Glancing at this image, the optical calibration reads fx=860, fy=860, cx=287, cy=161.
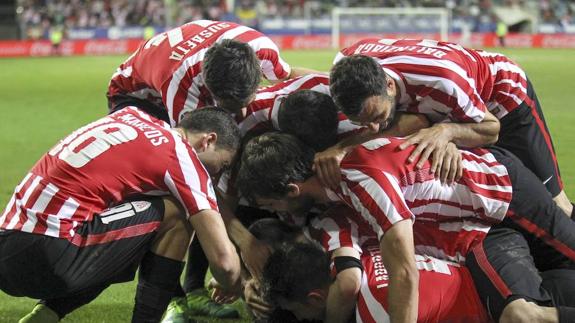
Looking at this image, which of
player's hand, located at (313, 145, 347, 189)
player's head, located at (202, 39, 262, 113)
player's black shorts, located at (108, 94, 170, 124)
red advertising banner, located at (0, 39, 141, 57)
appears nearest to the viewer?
player's hand, located at (313, 145, 347, 189)

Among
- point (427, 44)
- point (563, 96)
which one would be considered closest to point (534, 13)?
point (563, 96)

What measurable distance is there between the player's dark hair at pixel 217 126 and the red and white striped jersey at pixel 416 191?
1.78 feet

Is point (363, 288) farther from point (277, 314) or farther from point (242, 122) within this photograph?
point (242, 122)

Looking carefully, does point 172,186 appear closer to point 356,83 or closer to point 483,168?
point 356,83

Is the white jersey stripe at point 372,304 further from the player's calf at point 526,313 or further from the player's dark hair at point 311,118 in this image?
the player's dark hair at point 311,118

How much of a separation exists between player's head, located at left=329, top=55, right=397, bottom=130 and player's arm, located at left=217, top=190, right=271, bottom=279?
760 mm

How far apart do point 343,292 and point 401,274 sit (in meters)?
0.37

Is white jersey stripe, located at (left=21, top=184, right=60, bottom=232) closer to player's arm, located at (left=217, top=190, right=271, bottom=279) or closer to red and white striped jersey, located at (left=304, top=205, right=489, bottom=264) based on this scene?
player's arm, located at (left=217, top=190, right=271, bottom=279)

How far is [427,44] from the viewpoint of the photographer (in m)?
4.58

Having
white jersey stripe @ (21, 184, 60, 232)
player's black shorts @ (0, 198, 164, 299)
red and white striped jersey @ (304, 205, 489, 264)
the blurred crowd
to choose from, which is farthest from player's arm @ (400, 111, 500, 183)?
the blurred crowd

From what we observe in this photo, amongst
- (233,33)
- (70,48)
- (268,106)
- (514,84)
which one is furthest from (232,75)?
(70,48)

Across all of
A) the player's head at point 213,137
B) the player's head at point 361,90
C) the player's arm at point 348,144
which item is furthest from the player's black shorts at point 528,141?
the player's head at point 213,137

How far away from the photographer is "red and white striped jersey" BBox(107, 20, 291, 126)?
4734 mm

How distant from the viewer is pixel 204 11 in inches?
1347
